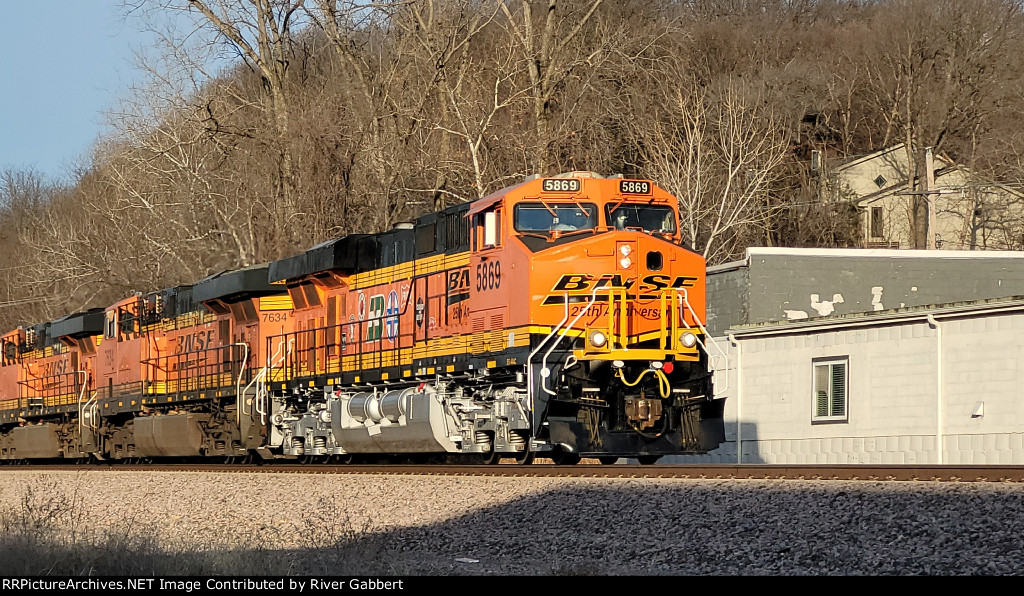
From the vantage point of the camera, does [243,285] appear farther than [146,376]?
No

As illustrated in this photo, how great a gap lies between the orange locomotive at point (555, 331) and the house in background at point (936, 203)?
1388 inches

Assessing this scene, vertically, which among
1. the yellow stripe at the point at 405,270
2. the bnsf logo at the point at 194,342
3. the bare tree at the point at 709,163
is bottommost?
the bnsf logo at the point at 194,342

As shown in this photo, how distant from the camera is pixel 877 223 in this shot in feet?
176

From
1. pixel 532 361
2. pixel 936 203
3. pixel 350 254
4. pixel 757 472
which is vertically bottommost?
pixel 757 472

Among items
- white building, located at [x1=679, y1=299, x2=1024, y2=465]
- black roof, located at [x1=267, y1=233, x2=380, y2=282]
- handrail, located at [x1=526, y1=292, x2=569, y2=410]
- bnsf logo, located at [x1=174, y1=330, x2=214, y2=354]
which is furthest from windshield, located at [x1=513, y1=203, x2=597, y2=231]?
bnsf logo, located at [x1=174, y1=330, x2=214, y2=354]

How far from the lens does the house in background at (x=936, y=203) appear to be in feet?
168

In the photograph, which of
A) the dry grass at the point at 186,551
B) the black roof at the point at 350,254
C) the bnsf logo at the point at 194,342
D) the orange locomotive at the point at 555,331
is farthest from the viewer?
the bnsf logo at the point at 194,342

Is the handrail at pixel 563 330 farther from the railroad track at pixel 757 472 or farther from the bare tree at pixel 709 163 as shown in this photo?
the bare tree at pixel 709 163

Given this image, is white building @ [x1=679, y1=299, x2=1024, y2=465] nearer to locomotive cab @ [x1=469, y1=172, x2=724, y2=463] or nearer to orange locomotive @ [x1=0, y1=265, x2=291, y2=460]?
locomotive cab @ [x1=469, y1=172, x2=724, y2=463]

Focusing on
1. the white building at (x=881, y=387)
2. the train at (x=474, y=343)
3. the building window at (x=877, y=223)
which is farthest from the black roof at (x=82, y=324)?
the building window at (x=877, y=223)

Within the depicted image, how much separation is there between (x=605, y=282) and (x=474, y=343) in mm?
2241

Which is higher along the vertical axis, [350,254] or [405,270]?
[350,254]

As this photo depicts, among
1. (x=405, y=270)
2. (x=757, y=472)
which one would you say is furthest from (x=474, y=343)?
(x=757, y=472)

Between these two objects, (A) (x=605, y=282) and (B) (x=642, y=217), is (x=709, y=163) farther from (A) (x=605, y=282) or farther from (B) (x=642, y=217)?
(A) (x=605, y=282)
